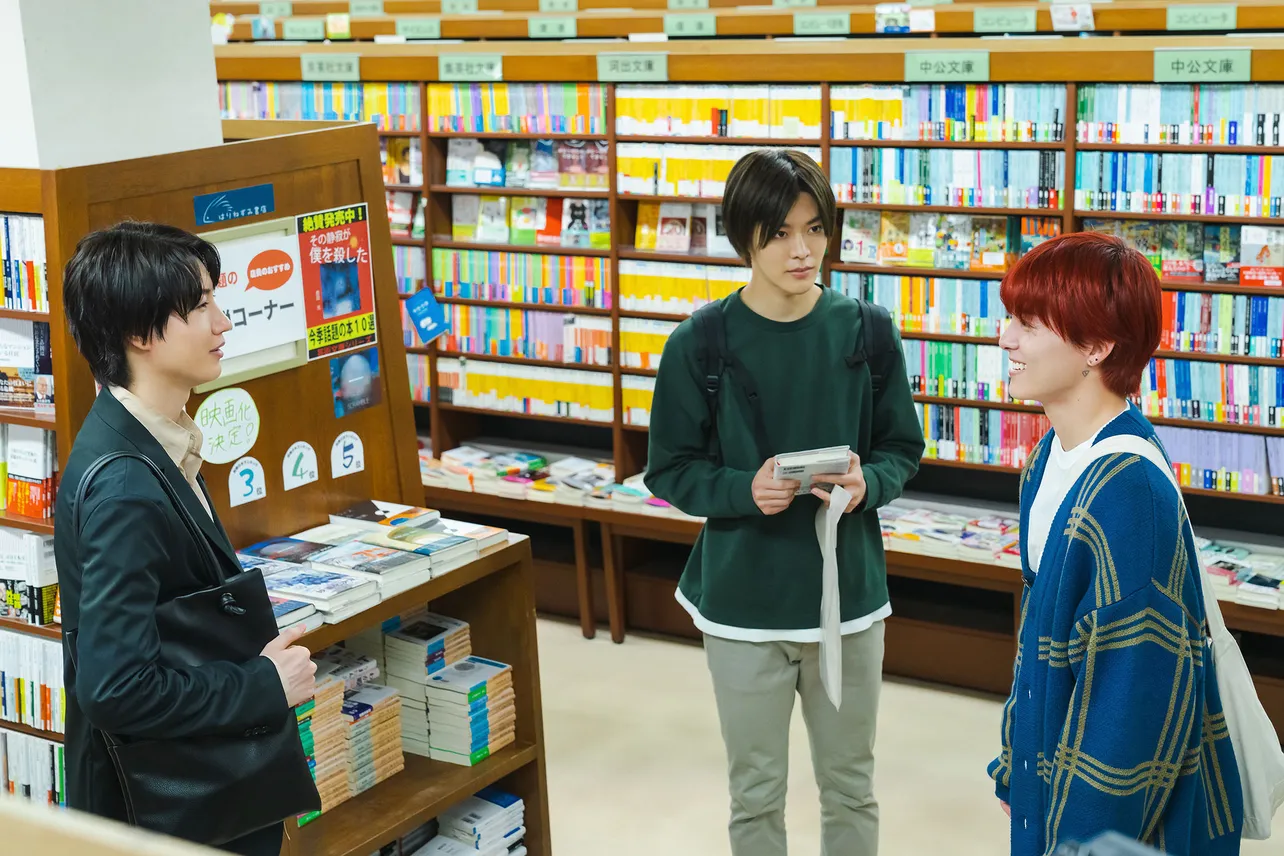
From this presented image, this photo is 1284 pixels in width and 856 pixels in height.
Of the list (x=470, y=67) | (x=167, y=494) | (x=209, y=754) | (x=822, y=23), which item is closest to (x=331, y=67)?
(x=470, y=67)

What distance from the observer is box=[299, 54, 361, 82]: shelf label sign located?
18.9 ft

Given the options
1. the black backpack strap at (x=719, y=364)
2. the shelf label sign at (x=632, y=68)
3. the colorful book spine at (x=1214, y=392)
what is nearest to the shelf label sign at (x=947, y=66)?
the shelf label sign at (x=632, y=68)

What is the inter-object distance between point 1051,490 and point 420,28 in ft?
15.8

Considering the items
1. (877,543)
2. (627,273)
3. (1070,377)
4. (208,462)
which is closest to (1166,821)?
(1070,377)

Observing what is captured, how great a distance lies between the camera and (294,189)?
309 cm

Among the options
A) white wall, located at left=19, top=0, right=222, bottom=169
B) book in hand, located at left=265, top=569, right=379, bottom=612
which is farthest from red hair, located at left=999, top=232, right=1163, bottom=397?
white wall, located at left=19, top=0, right=222, bottom=169

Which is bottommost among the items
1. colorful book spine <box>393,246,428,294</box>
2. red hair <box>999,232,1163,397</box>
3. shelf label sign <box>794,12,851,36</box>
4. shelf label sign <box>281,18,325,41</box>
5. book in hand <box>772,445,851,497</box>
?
book in hand <box>772,445,851,497</box>

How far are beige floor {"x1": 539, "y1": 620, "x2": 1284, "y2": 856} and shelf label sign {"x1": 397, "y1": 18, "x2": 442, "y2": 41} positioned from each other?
2.80 meters

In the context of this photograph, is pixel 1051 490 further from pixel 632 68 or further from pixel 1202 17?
pixel 632 68

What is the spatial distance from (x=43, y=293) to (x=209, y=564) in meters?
0.92

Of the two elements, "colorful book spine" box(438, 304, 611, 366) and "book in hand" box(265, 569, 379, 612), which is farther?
"colorful book spine" box(438, 304, 611, 366)

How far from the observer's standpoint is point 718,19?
537cm

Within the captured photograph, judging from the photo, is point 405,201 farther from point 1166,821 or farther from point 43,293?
point 1166,821

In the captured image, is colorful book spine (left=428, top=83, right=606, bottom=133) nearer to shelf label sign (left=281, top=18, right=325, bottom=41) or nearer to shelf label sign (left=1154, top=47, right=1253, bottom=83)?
shelf label sign (left=281, top=18, right=325, bottom=41)
